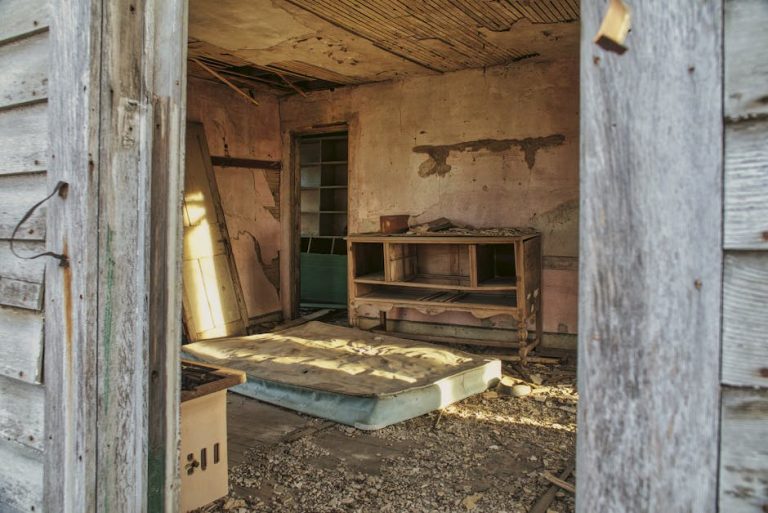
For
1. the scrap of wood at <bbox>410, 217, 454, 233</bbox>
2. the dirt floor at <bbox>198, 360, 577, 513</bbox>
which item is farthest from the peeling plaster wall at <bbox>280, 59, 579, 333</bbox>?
the dirt floor at <bbox>198, 360, 577, 513</bbox>

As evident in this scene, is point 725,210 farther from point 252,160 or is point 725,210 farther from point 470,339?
point 252,160

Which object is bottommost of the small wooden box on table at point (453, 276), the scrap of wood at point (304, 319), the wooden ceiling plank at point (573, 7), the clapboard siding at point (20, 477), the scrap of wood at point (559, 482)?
the scrap of wood at point (559, 482)

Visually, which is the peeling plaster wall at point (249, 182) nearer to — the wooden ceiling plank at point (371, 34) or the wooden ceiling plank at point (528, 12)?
the wooden ceiling plank at point (371, 34)

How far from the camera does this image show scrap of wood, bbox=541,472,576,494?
8.12 feet

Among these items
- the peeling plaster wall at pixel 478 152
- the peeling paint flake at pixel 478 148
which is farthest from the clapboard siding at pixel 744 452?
the peeling paint flake at pixel 478 148

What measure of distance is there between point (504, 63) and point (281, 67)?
2035mm

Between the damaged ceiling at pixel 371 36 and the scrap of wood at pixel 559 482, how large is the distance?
2.79m

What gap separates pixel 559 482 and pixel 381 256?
357 cm

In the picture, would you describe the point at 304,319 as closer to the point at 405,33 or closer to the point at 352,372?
the point at 352,372

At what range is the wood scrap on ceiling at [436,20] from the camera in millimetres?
3682

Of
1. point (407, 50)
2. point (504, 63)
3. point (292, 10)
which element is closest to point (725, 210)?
point (292, 10)

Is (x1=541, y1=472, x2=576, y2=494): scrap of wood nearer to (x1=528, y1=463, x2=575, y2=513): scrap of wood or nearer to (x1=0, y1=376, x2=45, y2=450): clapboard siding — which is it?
(x1=528, y1=463, x2=575, y2=513): scrap of wood

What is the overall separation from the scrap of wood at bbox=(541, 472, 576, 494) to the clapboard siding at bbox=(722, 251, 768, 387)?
1.85m

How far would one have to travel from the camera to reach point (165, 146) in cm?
150
